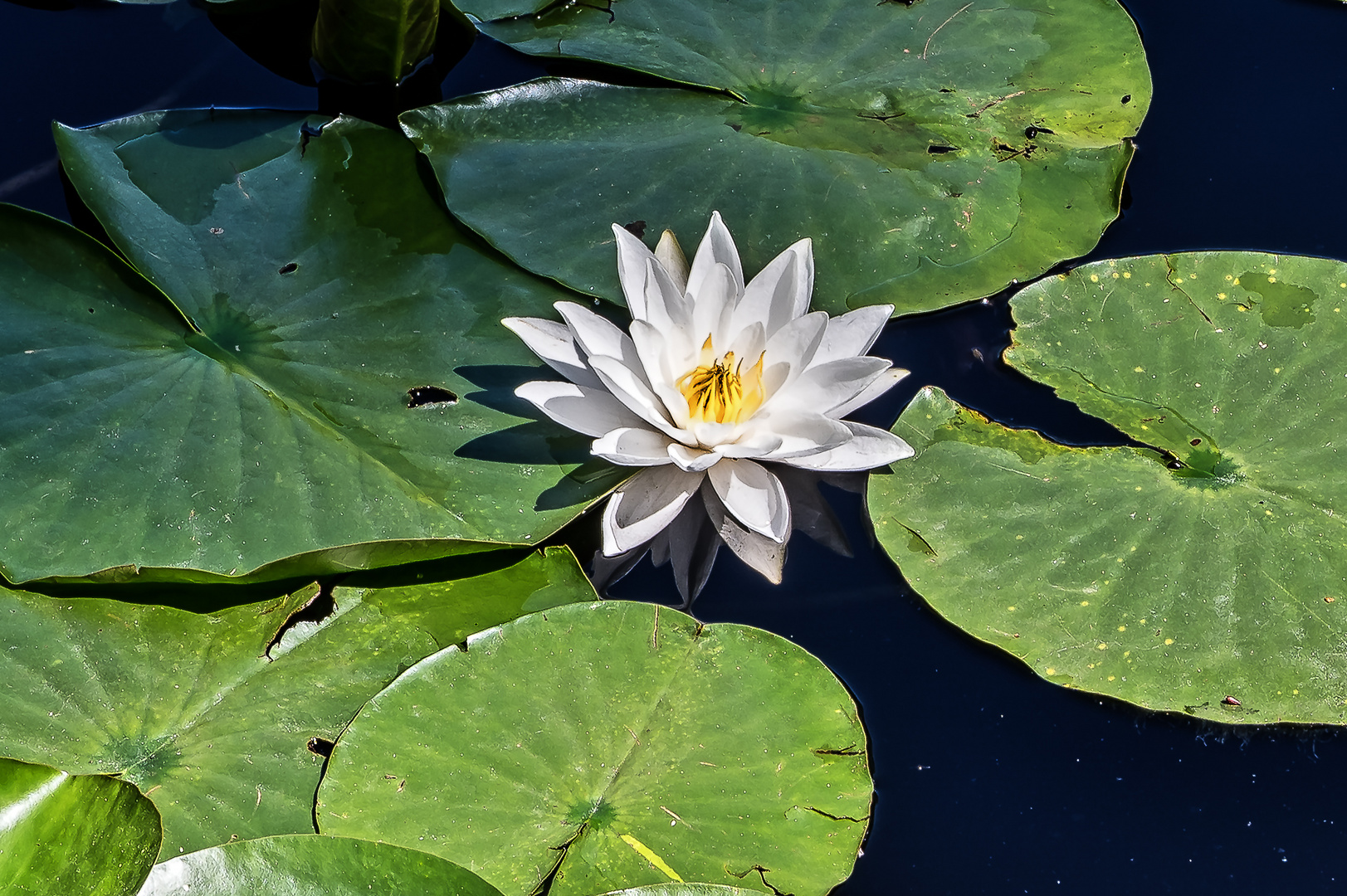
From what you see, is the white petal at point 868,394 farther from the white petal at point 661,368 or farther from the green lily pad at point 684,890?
the green lily pad at point 684,890

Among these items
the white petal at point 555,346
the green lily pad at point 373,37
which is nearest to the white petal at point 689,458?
the white petal at point 555,346

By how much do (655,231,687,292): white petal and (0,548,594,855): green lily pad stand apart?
2.44ft

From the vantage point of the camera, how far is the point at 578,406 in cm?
207

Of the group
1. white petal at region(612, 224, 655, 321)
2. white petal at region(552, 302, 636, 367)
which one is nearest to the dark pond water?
white petal at region(552, 302, 636, 367)

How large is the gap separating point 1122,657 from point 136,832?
71.1 inches

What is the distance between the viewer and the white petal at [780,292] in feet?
6.95

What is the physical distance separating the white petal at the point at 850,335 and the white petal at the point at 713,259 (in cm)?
23

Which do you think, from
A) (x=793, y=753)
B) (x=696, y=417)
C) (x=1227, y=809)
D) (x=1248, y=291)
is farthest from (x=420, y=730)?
(x=1248, y=291)

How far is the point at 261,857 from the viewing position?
1.50 meters

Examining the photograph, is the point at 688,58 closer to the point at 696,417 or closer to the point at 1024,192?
the point at 1024,192

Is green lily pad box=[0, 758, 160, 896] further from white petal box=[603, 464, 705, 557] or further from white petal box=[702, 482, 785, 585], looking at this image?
white petal box=[702, 482, 785, 585]

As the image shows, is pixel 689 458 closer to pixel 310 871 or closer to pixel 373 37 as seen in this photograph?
pixel 310 871

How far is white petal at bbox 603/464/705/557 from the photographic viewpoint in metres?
2.01

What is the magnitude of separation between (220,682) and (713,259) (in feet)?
4.35
